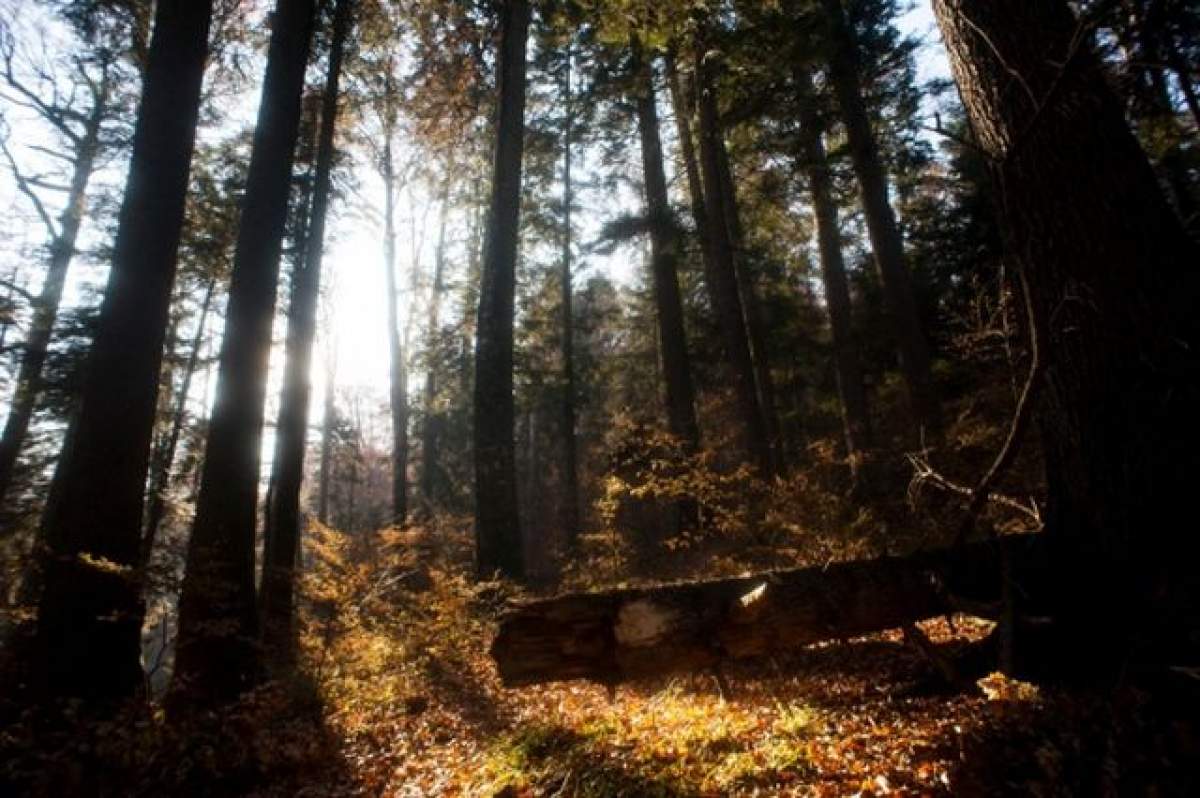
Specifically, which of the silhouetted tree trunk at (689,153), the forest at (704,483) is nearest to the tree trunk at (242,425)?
the forest at (704,483)

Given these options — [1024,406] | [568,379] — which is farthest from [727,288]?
[1024,406]

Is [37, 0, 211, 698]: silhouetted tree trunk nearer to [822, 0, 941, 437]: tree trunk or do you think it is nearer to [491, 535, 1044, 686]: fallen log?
[491, 535, 1044, 686]: fallen log

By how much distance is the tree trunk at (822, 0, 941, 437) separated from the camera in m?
10.7

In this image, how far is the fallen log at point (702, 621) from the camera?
13.3ft

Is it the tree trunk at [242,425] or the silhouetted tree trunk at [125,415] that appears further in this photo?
the tree trunk at [242,425]

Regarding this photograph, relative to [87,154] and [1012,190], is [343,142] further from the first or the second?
[1012,190]

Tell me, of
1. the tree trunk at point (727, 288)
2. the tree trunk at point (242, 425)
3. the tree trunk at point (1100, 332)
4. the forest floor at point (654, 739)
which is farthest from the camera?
the tree trunk at point (727, 288)

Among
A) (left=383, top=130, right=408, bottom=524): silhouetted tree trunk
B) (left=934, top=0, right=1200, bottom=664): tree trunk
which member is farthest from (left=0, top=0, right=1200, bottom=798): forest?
(left=383, top=130, right=408, bottom=524): silhouetted tree trunk

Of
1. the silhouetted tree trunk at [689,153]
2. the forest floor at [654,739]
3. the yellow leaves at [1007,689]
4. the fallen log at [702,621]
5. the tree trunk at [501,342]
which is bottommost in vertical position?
the forest floor at [654,739]

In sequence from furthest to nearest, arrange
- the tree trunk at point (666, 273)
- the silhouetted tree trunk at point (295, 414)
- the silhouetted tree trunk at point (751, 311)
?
the silhouetted tree trunk at point (751, 311) → the tree trunk at point (666, 273) → the silhouetted tree trunk at point (295, 414)

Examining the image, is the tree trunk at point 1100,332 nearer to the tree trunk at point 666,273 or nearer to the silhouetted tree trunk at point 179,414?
the tree trunk at point 666,273

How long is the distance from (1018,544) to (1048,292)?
4.96 feet

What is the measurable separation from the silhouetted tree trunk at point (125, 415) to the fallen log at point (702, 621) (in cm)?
360

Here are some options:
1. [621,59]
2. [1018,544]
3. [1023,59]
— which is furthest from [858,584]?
[621,59]
